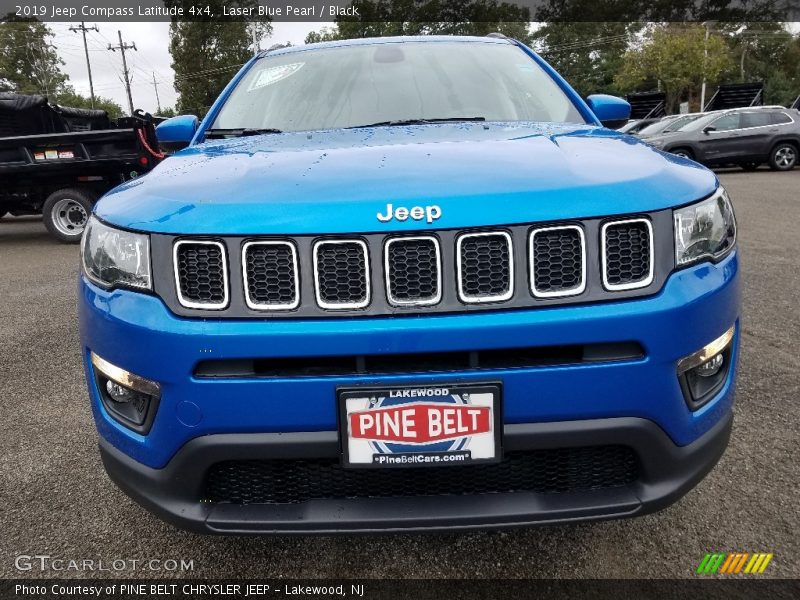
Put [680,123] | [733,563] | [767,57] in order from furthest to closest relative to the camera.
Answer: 1. [767,57]
2. [680,123]
3. [733,563]

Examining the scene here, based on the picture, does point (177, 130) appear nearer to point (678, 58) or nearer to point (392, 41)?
point (392, 41)

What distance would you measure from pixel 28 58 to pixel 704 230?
64238 mm

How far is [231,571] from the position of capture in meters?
A: 1.77

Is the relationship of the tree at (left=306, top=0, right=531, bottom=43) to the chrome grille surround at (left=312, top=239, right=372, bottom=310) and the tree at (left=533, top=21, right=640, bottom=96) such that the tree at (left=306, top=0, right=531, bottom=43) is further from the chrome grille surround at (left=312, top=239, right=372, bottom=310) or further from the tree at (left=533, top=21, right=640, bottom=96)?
the chrome grille surround at (left=312, top=239, right=372, bottom=310)

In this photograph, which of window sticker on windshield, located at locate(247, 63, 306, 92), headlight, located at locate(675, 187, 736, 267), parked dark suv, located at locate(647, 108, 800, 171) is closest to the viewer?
headlight, located at locate(675, 187, 736, 267)

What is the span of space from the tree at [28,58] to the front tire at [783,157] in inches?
1983

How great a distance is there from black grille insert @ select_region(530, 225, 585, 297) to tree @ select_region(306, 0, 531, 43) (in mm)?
42369

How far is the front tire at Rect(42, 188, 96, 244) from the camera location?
762 centimetres

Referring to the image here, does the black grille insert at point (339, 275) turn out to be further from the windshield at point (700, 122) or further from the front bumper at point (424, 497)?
the windshield at point (700, 122)

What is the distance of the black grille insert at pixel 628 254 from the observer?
140 centimetres

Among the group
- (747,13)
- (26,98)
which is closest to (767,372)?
(26,98)

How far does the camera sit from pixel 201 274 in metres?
1.42

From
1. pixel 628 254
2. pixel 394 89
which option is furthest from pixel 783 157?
pixel 628 254

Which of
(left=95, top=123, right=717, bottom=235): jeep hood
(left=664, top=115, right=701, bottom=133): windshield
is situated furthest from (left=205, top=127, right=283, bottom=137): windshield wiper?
(left=664, top=115, right=701, bottom=133): windshield
